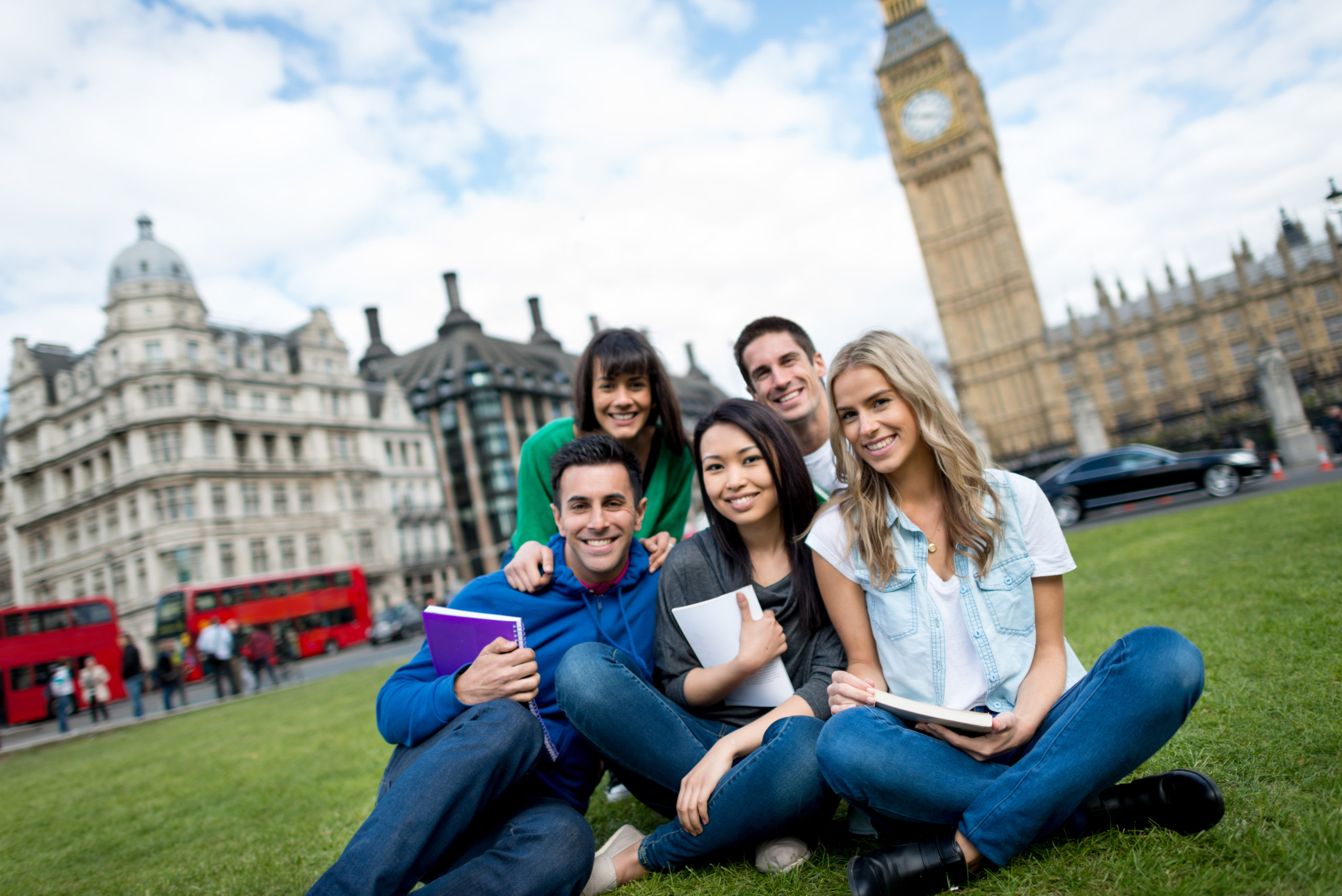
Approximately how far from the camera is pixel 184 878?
3479 mm

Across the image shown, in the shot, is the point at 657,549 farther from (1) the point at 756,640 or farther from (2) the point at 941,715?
(2) the point at 941,715

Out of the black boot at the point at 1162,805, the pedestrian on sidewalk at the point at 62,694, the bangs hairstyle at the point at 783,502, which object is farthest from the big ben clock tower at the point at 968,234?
the black boot at the point at 1162,805

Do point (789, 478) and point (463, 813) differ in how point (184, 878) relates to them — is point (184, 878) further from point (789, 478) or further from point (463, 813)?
point (789, 478)

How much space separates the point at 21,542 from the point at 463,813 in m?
55.3

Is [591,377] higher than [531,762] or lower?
higher

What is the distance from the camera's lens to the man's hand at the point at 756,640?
7.94 feet

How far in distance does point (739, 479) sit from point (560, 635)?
0.88 meters

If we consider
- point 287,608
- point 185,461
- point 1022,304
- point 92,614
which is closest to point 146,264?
point 185,461

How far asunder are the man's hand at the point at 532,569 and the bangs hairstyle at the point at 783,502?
0.61 meters

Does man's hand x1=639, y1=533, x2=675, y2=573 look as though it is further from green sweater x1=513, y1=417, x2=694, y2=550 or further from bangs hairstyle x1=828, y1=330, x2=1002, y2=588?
bangs hairstyle x1=828, y1=330, x2=1002, y2=588

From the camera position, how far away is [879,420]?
7.79 ft

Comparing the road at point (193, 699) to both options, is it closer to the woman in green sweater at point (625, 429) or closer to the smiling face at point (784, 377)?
the woman in green sweater at point (625, 429)

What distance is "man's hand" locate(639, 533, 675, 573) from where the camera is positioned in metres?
2.92

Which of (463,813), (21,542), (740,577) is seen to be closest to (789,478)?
(740,577)
